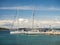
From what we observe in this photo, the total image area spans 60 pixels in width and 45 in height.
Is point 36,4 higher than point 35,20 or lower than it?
higher

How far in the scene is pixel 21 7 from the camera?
505 cm

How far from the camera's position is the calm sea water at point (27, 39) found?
516 cm

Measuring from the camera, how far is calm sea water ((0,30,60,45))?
5.16m

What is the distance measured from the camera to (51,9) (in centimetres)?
509

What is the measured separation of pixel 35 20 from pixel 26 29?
28 centimetres

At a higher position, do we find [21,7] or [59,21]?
[21,7]

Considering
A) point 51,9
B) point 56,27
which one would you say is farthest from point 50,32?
point 51,9

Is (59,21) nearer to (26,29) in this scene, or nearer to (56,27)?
(56,27)

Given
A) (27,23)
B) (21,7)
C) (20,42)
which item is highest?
(21,7)

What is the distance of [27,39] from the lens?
5344 millimetres

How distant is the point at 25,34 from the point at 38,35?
28 centimetres

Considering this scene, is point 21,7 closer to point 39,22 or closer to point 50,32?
point 39,22

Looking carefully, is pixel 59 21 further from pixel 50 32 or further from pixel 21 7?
pixel 21 7

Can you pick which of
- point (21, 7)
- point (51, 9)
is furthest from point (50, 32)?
point (21, 7)
